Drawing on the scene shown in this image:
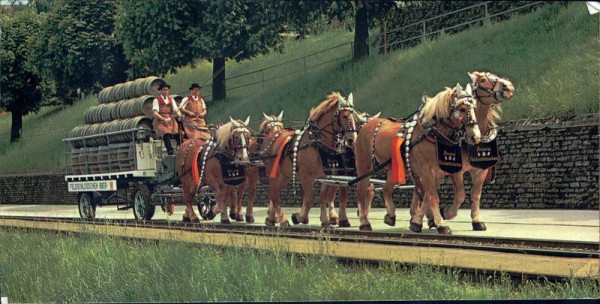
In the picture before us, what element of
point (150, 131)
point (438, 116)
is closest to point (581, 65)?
point (438, 116)

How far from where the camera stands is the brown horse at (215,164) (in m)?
16.9

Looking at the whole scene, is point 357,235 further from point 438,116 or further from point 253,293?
point 253,293

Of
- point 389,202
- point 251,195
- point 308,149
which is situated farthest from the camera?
point 251,195

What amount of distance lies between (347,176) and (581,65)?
4.41 meters

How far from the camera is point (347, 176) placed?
14898mm

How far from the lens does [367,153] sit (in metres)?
14.5

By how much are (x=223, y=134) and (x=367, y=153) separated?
10.9ft

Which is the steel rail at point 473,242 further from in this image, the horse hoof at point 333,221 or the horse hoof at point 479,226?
the horse hoof at point 333,221

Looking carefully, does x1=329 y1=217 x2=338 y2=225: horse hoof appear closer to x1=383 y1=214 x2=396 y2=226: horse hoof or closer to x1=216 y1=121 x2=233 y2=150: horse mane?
x1=383 y1=214 x2=396 y2=226: horse hoof

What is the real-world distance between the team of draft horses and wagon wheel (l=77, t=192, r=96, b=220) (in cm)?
233

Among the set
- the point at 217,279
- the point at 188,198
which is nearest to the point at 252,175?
the point at 188,198

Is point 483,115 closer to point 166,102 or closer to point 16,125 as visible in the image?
point 166,102

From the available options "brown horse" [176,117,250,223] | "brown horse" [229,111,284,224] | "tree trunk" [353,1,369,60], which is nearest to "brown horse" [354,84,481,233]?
"brown horse" [229,111,284,224]

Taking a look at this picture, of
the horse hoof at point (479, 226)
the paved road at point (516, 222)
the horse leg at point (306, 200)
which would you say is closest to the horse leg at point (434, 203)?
the paved road at point (516, 222)
